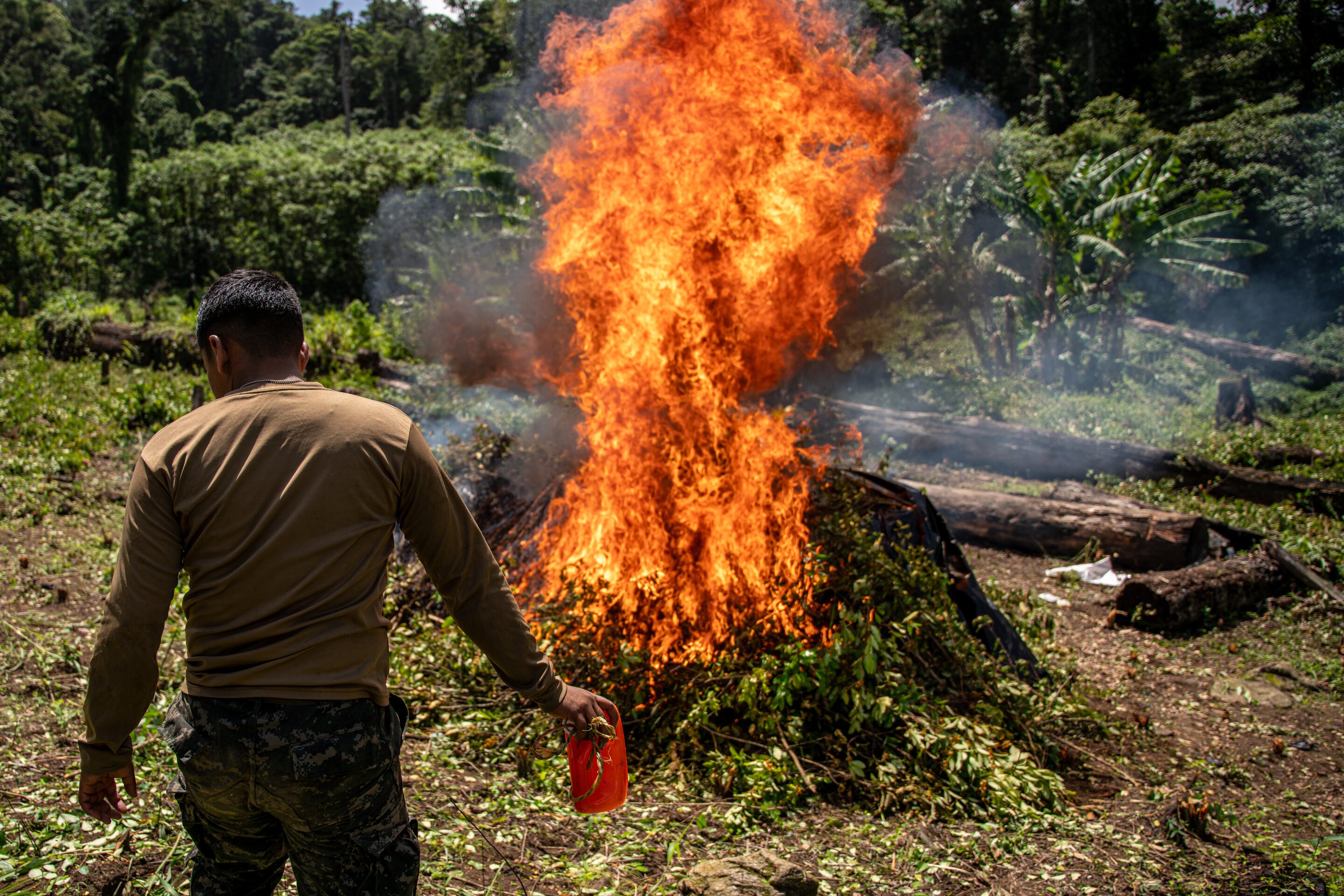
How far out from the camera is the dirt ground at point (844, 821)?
337 centimetres

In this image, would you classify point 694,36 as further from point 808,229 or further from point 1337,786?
point 1337,786

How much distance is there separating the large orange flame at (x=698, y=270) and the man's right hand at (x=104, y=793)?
124 inches

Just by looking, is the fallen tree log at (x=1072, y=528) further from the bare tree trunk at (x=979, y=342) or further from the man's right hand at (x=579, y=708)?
the bare tree trunk at (x=979, y=342)

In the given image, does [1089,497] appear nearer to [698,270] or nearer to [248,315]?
[698,270]

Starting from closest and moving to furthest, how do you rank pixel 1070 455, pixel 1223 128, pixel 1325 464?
pixel 1325 464 < pixel 1070 455 < pixel 1223 128

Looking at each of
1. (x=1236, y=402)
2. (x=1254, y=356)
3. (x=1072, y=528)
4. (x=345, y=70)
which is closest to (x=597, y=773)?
(x=1072, y=528)

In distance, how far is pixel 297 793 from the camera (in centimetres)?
193

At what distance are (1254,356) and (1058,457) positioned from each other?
33.8 ft

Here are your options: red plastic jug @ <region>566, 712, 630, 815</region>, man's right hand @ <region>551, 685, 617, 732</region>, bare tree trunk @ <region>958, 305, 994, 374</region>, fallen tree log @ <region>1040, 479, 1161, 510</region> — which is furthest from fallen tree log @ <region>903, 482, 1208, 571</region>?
bare tree trunk @ <region>958, 305, 994, 374</region>

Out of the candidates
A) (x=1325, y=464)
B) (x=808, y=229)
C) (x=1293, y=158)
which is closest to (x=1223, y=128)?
(x=1293, y=158)

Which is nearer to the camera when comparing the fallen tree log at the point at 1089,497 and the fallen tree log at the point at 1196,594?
the fallen tree log at the point at 1196,594

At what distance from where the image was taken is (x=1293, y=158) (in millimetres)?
20562

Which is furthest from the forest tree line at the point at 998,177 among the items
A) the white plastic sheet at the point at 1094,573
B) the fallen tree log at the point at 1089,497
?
the white plastic sheet at the point at 1094,573

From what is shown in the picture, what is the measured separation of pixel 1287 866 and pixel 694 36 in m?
6.23
